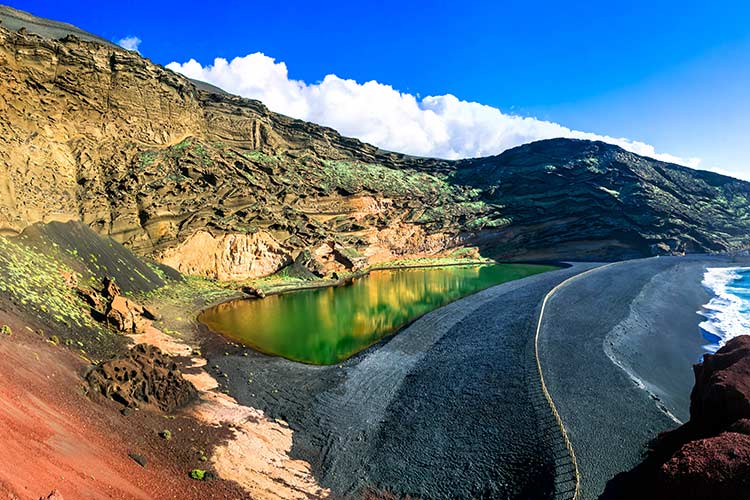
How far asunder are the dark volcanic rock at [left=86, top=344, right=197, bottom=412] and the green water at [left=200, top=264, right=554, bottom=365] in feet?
26.4

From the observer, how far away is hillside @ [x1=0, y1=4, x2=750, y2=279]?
103 ft

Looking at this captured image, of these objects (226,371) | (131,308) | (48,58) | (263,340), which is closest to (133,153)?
(48,58)

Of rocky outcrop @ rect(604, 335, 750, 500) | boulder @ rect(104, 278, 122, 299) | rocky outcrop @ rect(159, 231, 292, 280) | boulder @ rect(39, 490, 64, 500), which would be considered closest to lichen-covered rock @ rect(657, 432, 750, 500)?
rocky outcrop @ rect(604, 335, 750, 500)

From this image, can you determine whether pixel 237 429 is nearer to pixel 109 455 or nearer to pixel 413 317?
pixel 109 455

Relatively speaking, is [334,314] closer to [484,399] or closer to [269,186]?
[484,399]

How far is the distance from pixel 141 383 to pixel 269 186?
1381 inches

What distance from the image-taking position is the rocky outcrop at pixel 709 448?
23.2 feet

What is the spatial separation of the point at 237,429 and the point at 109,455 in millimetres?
4674

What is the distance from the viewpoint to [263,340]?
2447cm

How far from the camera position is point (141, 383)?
13367 millimetres

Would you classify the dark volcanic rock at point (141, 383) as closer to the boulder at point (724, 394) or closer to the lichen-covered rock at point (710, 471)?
the lichen-covered rock at point (710, 471)

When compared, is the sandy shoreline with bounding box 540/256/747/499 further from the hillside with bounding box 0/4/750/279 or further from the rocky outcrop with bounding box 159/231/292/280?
the rocky outcrop with bounding box 159/231/292/280

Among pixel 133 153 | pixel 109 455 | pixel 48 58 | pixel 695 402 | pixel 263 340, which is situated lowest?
pixel 263 340

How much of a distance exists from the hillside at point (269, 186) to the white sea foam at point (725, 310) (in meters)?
17.7
